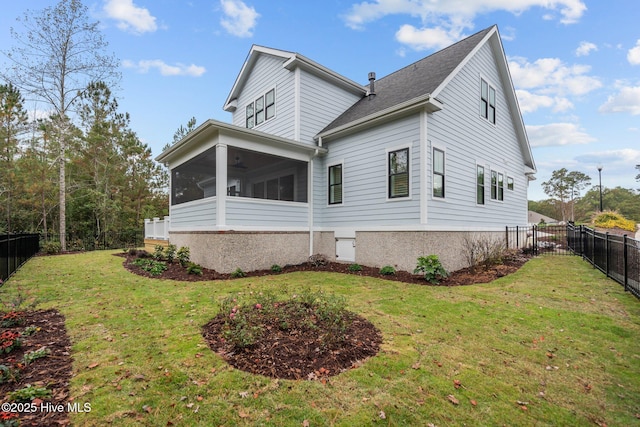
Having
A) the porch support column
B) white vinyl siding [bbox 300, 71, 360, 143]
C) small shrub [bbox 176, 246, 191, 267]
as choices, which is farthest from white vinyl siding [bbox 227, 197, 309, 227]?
white vinyl siding [bbox 300, 71, 360, 143]

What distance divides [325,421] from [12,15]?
22931mm

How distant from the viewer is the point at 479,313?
5.10 meters

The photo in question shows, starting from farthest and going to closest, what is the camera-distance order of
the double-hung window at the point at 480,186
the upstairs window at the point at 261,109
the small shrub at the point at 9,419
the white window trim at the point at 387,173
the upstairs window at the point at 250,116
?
the upstairs window at the point at 250,116
the upstairs window at the point at 261,109
the double-hung window at the point at 480,186
the white window trim at the point at 387,173
the small shrub at the point at 9,419

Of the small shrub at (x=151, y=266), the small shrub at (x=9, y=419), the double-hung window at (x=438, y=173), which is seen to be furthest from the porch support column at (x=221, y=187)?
the small shrub at (x=9, y=419)

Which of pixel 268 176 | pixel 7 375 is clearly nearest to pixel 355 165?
pixel 268 176

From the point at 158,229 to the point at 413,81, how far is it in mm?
12956

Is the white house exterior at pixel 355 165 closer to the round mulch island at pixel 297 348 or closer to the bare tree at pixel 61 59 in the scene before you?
the round mulch island at pixel 297 348

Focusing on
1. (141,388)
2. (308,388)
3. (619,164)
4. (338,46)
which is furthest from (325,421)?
(619,164)

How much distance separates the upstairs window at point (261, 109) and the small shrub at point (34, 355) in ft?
35.2

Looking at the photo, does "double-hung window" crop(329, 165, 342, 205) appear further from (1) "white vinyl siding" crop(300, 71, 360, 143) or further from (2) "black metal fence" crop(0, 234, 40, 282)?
(2) "black metal fence" crop(0, 234, 40, 282)

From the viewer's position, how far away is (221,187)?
848 centimetres

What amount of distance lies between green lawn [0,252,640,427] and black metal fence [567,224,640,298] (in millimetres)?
499

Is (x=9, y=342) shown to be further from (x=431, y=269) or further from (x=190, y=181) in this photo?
(x=190, y=181)

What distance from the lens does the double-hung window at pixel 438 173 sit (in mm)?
8617
